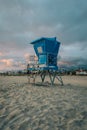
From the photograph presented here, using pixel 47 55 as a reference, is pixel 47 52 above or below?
above

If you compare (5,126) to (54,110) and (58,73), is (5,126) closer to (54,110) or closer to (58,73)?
(54,110)

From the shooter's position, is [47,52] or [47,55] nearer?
[47,55]

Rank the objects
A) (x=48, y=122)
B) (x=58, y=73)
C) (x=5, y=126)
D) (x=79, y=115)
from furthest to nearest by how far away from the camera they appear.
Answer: (x=58, y=73), (x=79, y=115), (x=48, y=122), (x=5, y=126)

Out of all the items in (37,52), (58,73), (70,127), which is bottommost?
(70,127)

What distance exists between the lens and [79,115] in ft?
19.3

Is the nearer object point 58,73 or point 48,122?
point 48,122

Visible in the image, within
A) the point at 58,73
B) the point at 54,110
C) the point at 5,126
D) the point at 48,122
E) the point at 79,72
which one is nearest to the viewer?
the point at 5,126

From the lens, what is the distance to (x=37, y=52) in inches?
707

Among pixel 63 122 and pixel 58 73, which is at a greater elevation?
pixel 58 73

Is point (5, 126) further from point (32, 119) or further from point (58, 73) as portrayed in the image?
point (58, 73)

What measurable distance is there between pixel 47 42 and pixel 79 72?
50844 mm

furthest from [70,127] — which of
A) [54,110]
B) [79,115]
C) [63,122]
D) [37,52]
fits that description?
[37,52]

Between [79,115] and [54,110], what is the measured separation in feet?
3.05

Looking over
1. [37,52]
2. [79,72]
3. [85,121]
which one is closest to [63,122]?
[85,121]
